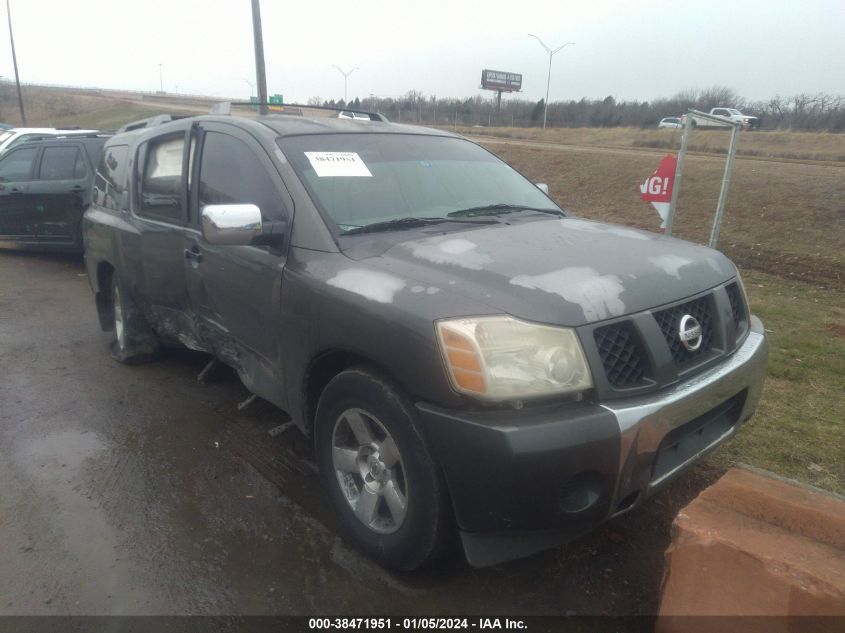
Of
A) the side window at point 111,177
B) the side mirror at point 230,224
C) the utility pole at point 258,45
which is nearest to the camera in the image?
the side mirror at point 230,224

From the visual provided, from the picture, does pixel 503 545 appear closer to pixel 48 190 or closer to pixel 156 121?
pixel 156 121

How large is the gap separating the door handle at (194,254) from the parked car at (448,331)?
0.01 m

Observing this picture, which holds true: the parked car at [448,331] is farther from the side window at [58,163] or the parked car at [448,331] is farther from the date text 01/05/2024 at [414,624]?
the side window at [58,163]

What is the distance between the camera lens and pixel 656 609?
2.47 metres

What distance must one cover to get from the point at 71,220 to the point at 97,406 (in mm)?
5568

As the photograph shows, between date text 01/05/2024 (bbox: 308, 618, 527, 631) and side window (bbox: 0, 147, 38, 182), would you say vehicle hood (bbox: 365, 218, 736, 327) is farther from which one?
side window (bbox: 0, 147, 38, 182)

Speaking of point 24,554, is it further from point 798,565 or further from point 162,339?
point 798,565

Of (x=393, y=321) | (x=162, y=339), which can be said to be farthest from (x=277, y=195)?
(x=162, y=339)

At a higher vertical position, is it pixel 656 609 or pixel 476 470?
pixel 476 470

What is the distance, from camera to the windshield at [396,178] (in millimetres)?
3055

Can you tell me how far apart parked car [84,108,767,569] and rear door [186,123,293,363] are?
0.01 metres

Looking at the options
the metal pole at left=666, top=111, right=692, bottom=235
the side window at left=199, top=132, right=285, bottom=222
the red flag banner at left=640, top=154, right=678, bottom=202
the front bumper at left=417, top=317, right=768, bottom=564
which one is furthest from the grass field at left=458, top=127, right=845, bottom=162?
the front bumper at left=417, top=317, right=768, bottom=564

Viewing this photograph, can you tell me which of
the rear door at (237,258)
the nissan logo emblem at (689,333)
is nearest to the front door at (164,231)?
the rear door at (237,258)

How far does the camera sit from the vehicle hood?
225 cm
